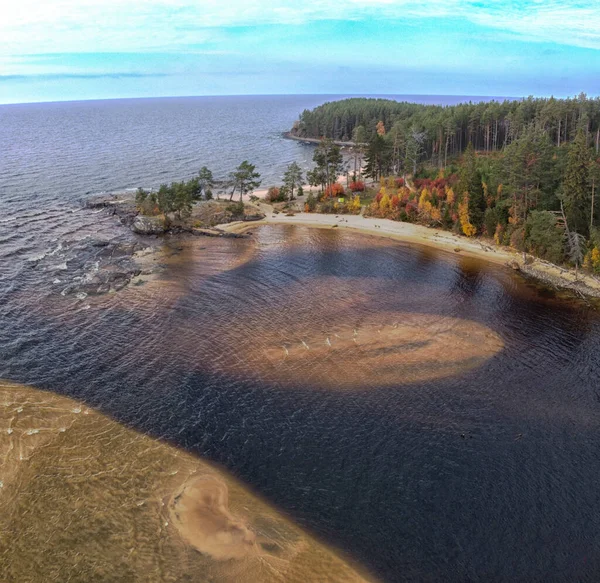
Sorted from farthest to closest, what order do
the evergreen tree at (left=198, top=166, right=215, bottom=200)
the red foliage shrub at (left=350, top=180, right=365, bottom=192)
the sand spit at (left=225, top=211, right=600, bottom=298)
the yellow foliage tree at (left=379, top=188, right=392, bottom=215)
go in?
the red foliage shrub at (left=350, top=180, right=365, bottom=192)
the evergreen tree at (left=198, top=166, right=215, bottom=200)
the yellow foliage tree at (left=379, top=188, right=392, bottom=215)
the sand spit at (left=225, top=211, right=600, bottom=298)

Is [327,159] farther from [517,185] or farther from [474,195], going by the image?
[517,185]

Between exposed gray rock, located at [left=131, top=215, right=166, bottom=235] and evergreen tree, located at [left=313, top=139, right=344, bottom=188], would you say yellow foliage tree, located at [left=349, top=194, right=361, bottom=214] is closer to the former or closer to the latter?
evergreen tree, located at [left=313, top=139, right=344, bottom=188]

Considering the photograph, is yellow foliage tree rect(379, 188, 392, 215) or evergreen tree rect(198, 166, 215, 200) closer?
yellow foliage tree rect(379, 188, 392, 215)

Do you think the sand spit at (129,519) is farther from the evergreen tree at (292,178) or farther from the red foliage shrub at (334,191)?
the red foliage shrub at (334,191)

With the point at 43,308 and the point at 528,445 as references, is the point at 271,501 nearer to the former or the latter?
the point at 528,445

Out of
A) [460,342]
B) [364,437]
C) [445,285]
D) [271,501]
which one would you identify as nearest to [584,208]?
[445,285]

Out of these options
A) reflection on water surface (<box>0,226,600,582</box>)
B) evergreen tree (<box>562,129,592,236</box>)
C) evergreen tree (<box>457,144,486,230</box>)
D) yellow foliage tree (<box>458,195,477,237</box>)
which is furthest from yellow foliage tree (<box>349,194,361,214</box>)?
evergreen tree (<box>562,129,592,236</box>)
